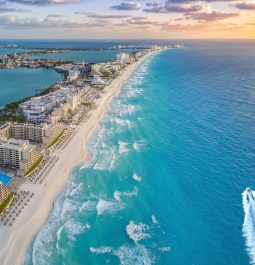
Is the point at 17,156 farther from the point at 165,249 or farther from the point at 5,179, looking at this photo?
the point at 165,249

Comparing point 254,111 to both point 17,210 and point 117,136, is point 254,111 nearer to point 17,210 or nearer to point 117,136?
point 117,136

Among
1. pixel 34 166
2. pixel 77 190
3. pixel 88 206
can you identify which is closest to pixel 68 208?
pixel 88 206

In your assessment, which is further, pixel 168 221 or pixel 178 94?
pixel 178 94

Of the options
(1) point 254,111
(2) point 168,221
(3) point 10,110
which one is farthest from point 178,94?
(2) point 168,221

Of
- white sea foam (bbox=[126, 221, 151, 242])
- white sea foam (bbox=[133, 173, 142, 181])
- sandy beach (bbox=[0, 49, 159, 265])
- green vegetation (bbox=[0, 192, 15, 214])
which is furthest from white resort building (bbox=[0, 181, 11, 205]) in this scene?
white sea foam (bbox=[133, 173, 142, 181])

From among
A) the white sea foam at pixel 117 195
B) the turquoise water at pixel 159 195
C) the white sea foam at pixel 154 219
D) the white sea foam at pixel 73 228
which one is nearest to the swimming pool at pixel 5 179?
the turquoise water at pixel 159 195
